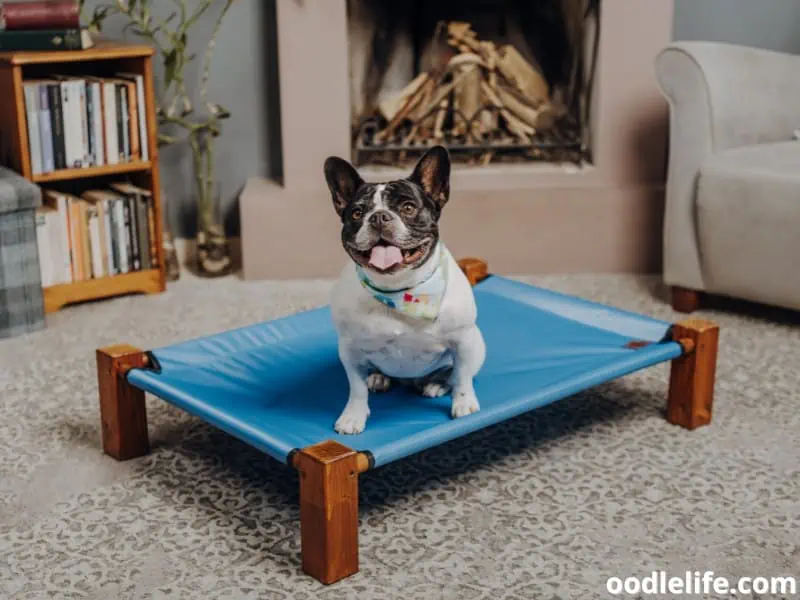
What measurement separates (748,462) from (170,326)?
59.3 inches

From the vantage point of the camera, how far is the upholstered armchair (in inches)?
108

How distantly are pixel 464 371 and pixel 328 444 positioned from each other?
1.05ft

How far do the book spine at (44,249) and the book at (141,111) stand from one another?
0.32 meters

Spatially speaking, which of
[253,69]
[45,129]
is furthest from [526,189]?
[45,129]

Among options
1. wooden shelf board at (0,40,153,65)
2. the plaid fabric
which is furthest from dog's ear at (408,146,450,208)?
wooden shelf board at (0,40,153,65)

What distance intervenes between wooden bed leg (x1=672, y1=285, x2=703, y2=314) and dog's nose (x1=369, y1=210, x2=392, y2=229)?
1.46 m

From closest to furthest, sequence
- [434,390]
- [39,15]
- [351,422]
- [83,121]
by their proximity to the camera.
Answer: [351,422], [434,390], [39,15], [83,121]

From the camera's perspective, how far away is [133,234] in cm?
314

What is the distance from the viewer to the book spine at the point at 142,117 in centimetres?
307

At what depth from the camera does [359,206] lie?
177cm

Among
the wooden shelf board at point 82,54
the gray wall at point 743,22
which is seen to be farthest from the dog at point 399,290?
the gray wall at point 743,22

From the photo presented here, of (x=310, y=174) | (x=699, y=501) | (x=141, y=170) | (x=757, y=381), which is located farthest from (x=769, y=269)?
(x=141, y=170)

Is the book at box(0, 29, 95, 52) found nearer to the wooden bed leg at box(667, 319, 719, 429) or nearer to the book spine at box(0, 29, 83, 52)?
the book spine at box(0, 29, 83, 52)

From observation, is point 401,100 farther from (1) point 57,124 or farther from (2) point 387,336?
(2) point 387,336
